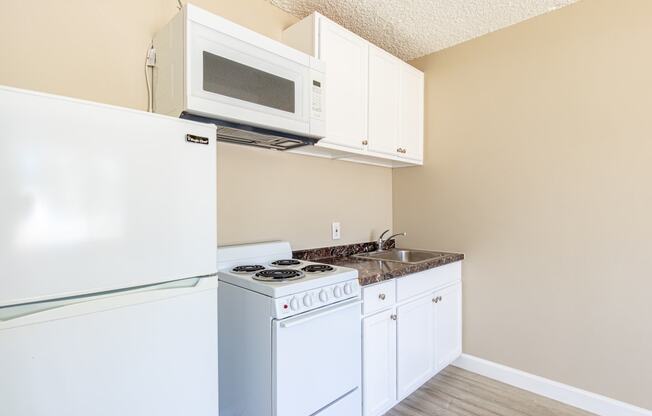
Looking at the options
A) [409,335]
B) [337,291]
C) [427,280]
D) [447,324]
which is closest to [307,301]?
[337,291]

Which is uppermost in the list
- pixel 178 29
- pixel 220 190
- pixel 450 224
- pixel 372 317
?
pixel 178 29

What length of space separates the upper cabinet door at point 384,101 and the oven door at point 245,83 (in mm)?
701

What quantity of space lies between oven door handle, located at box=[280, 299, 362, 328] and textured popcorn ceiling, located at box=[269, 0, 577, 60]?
180 cm

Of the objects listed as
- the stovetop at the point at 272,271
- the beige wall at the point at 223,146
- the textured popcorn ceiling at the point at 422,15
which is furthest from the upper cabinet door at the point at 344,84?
the stovetop at the point at 272,271

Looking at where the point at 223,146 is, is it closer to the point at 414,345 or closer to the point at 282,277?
the point at 282,277

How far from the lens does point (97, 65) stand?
1.46m

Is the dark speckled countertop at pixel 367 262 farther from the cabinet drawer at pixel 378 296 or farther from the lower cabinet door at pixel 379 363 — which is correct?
the lower cabinet door at pixel 379 363

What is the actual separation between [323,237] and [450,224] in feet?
3.42

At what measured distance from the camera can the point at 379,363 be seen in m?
1.85

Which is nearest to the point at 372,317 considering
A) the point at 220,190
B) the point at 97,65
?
the point at 220,190

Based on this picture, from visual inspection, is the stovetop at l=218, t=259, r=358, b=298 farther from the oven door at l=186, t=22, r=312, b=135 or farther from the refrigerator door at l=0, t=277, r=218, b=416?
the oven door at l=186, t=22, r=312, b=135

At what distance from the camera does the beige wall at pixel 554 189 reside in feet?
6.23

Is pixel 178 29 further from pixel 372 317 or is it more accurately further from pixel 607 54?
pixel 607 54

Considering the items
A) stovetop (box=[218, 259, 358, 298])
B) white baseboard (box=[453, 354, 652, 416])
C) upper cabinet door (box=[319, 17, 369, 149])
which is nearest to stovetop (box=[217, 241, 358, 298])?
stovetop (box=[218, 259, 358, 298])
